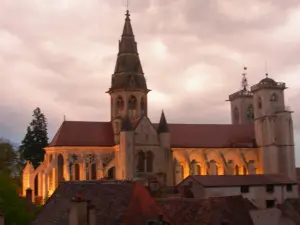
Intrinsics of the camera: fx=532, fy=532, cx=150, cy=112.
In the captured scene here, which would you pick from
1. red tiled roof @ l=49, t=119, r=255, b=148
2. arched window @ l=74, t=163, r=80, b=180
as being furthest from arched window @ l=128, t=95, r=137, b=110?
arched window @ l=74, t=163, r=80, b=180

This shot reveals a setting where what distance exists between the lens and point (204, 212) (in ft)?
109

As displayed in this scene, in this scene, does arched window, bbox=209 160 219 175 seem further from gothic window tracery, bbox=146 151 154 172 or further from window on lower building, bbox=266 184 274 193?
window on lower building, bbox=266 184 274 193

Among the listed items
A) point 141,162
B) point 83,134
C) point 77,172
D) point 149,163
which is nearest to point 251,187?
point 149,163

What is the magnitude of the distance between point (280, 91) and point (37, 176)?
39.9 meters

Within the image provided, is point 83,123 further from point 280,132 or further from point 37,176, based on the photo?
point 280,132

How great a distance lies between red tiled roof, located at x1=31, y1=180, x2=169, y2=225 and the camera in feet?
78.6

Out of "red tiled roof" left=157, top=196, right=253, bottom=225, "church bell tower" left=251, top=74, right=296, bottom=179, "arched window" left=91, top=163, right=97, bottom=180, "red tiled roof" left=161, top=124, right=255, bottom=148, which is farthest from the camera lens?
"red tiled roof" left=161, top=124, right=255, bottom=148

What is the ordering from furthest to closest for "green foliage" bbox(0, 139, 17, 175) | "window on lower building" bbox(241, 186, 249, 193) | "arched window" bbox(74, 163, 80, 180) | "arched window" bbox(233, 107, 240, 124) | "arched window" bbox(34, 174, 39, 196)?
"arched window" bbox(233, 107, 240, 124) < "green foliage" bbox(0, 139, 17, 175) < "arched window" bbox(34, 174, 39, 196) < "arched window" bbox(74, 163, 80, 180) < "window on lower building" bbox(241, 186, 249, 193)

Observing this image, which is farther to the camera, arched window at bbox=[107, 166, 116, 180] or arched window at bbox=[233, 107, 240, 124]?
arched window at bbox=[233, 107, 240, 124]

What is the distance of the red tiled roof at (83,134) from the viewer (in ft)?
251

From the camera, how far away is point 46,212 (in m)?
25.4

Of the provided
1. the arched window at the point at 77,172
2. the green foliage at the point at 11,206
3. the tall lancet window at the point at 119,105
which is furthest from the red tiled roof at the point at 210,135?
the green foliage at the point at 11,206

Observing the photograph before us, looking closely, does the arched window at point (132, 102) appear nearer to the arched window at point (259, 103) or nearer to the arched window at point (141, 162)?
the arched window at point (141, 162)

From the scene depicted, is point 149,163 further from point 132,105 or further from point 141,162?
point 132,105
